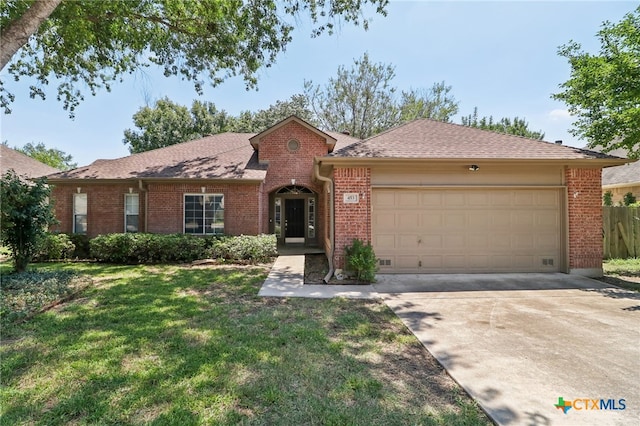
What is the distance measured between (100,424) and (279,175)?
12.1 m

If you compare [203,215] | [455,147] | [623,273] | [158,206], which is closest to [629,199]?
[623,273]

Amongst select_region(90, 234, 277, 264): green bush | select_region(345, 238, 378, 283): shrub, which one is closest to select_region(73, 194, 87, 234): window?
select_region(90, 234, 277, 264): green bush

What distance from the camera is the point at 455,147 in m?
8.88

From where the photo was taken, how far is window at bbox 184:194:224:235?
A: 12656mm

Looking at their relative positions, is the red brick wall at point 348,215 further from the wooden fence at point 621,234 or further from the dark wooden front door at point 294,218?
the wooden fence at point 621,234

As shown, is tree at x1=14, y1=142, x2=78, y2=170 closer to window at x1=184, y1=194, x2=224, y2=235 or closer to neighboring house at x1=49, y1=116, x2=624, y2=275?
window at x1=184, y1=194, x2=224, y2=235

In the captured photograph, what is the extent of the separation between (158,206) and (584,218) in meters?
14.4

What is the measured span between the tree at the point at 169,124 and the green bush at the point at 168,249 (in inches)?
778

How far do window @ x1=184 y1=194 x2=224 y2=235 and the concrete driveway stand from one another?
7.70 metres

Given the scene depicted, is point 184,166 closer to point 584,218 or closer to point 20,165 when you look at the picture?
point 584,218

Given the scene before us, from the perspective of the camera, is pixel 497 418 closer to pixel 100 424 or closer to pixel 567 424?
pixel 567 424

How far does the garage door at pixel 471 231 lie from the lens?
8.65 metres

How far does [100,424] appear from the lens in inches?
101

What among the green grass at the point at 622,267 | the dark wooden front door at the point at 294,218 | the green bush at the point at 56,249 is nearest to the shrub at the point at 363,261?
the green grass at the point at 622,267
